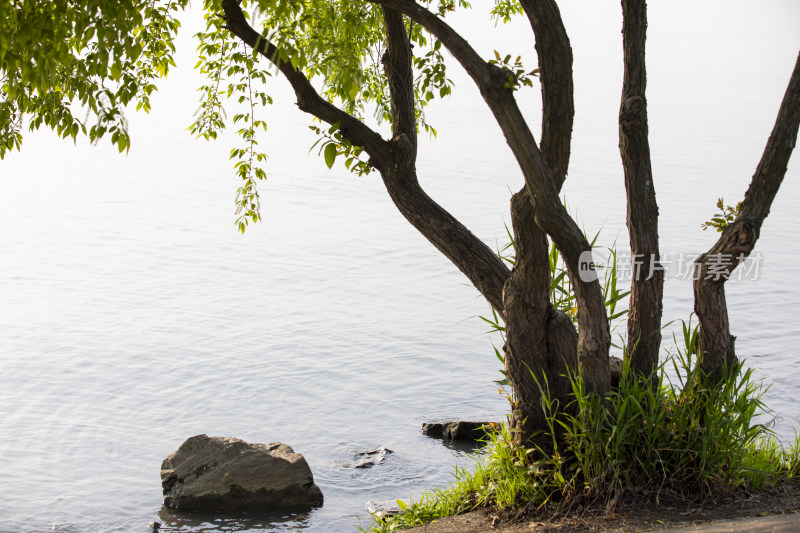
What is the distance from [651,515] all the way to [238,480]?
11.6 ft

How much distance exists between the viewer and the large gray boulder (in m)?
6.68

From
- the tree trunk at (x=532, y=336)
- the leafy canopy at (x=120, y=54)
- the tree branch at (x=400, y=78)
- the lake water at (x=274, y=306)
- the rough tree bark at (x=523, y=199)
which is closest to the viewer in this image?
the leafy canopy at (x=120, y=54)

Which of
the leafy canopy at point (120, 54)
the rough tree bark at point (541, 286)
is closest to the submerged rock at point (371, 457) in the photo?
the leafy canopy at point (120, 54)

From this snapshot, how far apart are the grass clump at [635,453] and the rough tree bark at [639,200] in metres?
0.22

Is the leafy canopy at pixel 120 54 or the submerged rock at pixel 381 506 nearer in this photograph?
the leafy canopy at pixel 120 54

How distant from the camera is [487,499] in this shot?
484cm

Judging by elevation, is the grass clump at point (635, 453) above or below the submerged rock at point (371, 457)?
above

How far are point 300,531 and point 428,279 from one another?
24.2ft

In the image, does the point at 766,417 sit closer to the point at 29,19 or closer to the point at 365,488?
the point at 365,488

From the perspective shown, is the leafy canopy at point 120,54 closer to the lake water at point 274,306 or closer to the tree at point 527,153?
the tree at point 527,153

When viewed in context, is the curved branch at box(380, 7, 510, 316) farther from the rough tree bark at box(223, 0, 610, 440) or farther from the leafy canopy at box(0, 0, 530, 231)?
the leafy canopy at box(0, 0, 530, 231)

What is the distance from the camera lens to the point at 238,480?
263 inches

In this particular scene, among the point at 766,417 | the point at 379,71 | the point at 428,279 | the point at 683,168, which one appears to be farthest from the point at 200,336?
the point at 683,168

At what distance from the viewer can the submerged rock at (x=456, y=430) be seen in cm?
794
